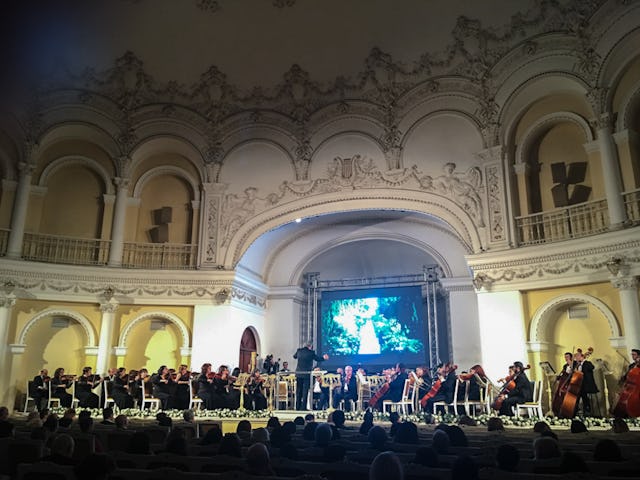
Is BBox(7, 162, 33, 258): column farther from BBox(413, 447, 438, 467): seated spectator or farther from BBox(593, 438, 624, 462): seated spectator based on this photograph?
BBox(593, 438, 624, 462): seated spectator

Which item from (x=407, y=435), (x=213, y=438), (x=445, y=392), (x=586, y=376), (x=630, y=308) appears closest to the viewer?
(x=213, y=438)

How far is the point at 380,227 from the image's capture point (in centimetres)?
1816

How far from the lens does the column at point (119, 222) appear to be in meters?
15.5

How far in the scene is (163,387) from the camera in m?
13.5

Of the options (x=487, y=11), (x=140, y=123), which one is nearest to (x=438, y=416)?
(x=487, y=11)

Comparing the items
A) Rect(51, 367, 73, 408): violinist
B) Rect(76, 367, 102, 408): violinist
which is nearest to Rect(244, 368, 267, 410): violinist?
Rect(76, 367, 102, 408): violinist

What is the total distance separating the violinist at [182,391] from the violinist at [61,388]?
8.76ft

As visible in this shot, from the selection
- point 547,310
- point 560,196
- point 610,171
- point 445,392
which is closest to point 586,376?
point 547,310

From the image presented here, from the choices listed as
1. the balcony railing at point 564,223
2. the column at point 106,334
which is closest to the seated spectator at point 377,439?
Result: the balcony railing at point 564,223

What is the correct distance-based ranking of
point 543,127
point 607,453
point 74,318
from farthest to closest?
point 74,318 → point 543,127 → point 607,453

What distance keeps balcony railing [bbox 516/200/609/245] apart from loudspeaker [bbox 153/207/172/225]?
10.4 metres

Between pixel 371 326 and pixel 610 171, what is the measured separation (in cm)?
913

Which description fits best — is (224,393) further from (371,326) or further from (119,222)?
(371,326)

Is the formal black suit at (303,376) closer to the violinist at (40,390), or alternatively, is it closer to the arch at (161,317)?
the arch at (161,317)
